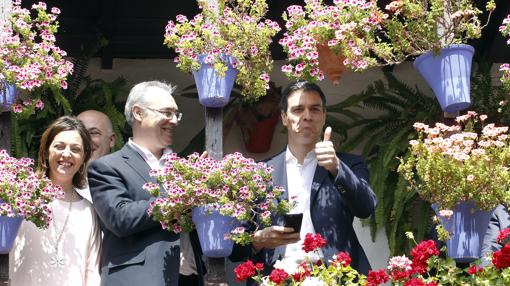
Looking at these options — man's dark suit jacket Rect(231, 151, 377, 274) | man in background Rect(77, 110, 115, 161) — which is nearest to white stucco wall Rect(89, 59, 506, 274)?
man in background Rect(77, 110, 115, 161)

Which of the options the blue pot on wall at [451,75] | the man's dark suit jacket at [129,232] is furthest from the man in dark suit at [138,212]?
the blue pot on wall at [451,75]

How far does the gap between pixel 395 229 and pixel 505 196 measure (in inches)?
95.8

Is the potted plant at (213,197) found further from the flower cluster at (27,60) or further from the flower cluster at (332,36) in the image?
the flower cluster at (27,60)

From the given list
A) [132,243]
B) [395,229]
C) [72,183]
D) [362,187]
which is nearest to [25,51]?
[72,183]

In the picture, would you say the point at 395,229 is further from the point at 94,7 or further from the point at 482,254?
the point at 94,7

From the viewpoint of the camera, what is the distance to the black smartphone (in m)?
6.27

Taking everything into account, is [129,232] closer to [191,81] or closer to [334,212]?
[334,212]

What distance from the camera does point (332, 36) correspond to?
6.84m

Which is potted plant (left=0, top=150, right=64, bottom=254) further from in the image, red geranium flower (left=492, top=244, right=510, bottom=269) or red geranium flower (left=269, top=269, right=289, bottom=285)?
red geranium flower (left=492, top=244, right=510, bottom=269)

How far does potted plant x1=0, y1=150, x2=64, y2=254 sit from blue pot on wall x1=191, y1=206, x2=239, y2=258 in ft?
2.54

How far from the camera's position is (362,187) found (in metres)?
6.43

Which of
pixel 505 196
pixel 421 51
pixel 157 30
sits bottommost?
pixel 505 196

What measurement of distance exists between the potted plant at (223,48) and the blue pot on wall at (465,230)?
127 cm

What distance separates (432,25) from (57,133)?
7.05 feet
